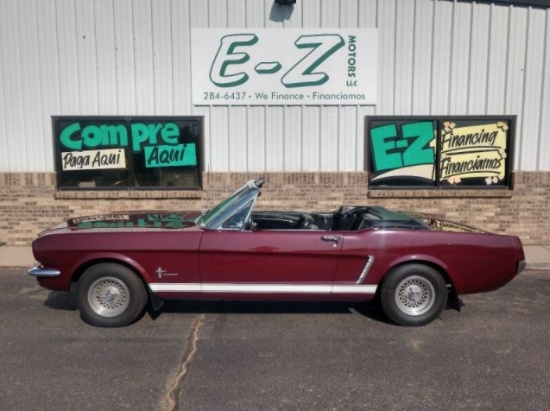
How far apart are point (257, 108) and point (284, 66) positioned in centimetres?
83

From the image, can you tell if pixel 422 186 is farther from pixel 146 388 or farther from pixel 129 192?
pixel 146 388

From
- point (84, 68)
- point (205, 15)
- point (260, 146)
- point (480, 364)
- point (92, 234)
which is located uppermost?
point (205, 15)

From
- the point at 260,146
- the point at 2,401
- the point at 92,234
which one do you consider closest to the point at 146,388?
the point at 2,401

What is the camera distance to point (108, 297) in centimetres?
482

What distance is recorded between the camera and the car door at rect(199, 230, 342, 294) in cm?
473

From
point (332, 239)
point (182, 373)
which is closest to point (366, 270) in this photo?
point (332, 239)

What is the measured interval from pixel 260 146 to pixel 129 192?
2412mm

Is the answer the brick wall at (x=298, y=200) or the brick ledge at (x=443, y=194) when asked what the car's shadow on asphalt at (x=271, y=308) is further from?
the brick ledge at (x=443, y=194)

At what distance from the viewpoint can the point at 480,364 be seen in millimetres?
4023

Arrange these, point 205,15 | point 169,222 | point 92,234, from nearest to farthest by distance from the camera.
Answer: point 92,234, point 169,222, point 205,15

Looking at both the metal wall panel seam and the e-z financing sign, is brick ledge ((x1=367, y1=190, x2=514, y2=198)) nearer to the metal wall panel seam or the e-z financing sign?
the metal wall panel seam

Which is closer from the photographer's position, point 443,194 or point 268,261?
point 268,261

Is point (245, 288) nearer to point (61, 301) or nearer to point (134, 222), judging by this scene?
point (134, 222)

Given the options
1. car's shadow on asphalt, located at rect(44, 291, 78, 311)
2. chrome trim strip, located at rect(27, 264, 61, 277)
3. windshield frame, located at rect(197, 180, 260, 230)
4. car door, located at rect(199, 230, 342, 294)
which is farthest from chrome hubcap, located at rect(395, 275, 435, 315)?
car's shadow on asphalt, located at rect(44, 291, 78, 311)
